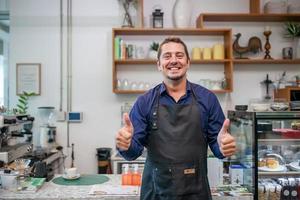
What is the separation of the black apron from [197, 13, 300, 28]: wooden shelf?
2.11 metres

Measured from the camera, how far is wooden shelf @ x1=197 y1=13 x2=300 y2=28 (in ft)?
11.6

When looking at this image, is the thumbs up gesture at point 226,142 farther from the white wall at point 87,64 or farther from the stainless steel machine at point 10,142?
the white wall at point 87,64

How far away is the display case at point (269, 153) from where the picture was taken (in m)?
2.13

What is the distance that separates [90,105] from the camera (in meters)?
3.78

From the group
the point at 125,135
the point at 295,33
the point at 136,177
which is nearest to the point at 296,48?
the point at 295,33

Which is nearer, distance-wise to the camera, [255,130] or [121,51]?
[255,130]

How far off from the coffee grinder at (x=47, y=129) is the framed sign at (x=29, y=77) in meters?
0.25

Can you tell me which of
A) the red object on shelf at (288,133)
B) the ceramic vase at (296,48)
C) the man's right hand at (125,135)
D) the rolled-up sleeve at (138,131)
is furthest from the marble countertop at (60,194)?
the ceramic vase at (296,48)

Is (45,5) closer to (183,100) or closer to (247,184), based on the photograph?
(183,100)

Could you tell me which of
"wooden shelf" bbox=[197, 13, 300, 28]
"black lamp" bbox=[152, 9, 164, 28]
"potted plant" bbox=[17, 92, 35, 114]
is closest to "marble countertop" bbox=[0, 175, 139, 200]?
"potted plant" bbox=[17, 92, 35, 114]

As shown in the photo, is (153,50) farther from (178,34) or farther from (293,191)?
(293,191)

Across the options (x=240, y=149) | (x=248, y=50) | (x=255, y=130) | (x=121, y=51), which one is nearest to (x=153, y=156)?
(x=255, y=130)

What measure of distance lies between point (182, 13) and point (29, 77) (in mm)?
1954

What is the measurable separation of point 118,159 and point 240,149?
1301 mm
